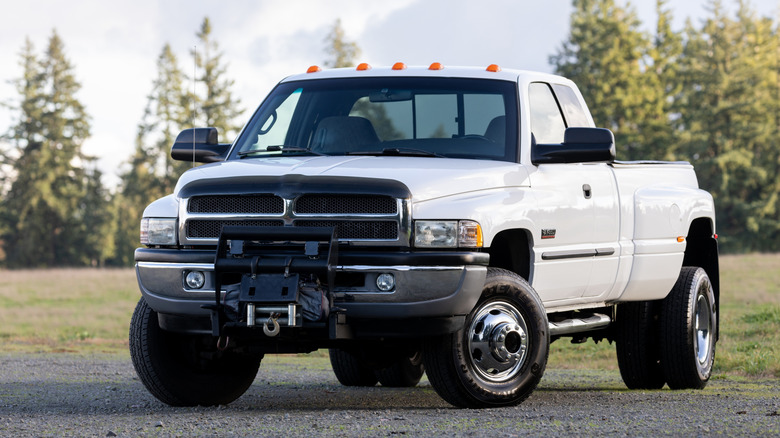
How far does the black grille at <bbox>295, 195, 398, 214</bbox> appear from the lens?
22.2 ft

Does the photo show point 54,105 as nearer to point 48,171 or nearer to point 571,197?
point 48,171

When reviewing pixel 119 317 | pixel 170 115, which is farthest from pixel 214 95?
pixel 119 317

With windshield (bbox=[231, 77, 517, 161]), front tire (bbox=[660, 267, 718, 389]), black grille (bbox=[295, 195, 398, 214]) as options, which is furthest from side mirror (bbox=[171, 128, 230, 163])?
front tire (bbox=[660, 267, 718, 389])

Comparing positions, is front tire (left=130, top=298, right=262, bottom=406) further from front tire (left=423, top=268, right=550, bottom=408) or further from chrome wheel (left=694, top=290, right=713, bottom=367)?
chrome wheel (left=694, top=290, right=713, bottom=367)

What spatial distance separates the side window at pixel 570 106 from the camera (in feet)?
29.4

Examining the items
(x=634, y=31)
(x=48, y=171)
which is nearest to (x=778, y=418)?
(x=634, y=31)

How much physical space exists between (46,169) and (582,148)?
65.7 meters

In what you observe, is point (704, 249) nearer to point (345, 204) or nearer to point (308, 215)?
point (345, 204)

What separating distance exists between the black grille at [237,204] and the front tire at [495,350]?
1204 millimetres

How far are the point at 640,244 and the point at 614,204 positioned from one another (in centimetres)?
49

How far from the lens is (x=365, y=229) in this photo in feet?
22.2

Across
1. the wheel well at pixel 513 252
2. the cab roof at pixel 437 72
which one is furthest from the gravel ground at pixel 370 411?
the cab roof at pixel 437 72

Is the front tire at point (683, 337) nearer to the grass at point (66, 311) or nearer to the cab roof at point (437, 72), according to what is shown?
the cab roof at point (437, 72)

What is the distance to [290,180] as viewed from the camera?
Result: 272 inches
